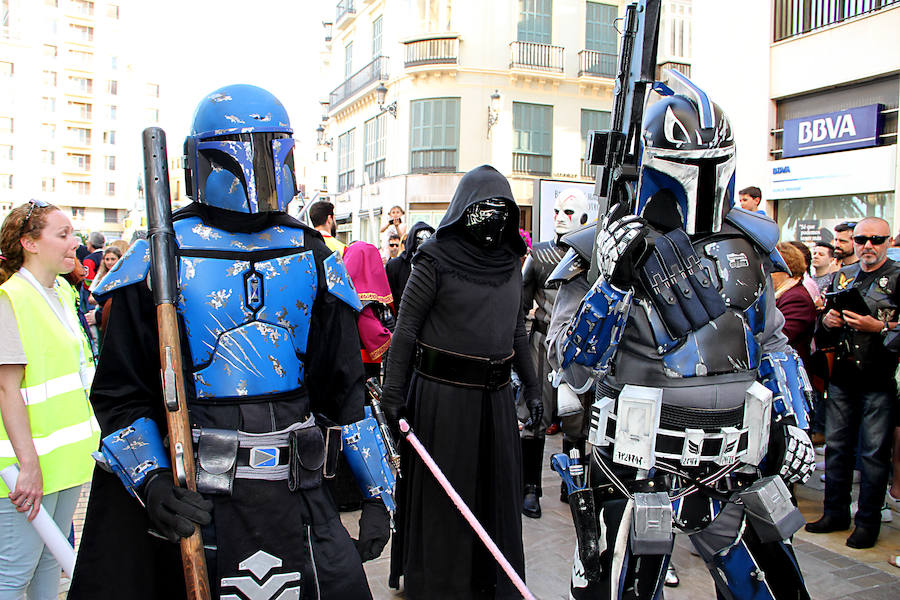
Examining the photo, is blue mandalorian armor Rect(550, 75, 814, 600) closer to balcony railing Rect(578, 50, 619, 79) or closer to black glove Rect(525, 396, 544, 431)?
black glove Rect(525, 396, 544, 431)

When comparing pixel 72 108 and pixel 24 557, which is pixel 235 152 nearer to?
pixel 24 557

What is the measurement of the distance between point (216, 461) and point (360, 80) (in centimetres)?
2765

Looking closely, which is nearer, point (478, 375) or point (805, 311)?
point (478, 375)

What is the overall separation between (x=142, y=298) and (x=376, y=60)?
82.8ft

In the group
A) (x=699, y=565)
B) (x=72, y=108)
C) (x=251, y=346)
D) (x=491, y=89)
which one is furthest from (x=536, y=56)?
(x=72, y=108)

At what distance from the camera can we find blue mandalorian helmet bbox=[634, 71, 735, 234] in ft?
9.22

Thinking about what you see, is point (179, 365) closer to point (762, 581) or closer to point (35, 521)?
point (35, 521)

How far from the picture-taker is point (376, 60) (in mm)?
25688

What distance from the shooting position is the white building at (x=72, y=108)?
62.5m

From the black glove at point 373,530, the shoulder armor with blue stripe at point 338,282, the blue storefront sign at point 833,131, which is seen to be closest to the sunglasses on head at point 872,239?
the shoulder armor with blue stripe at point 338,282

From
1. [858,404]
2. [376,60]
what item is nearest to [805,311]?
[858,404]

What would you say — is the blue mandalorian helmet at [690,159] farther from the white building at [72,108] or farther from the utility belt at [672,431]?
the white building at [72,108]

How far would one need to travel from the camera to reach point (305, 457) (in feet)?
7.06

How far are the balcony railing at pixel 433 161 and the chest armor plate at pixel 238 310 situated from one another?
21499mm
